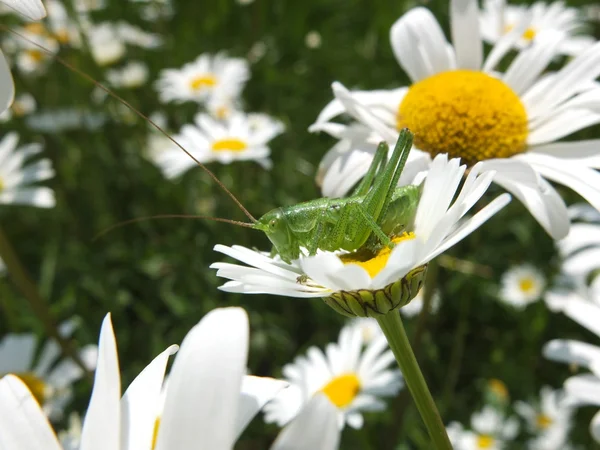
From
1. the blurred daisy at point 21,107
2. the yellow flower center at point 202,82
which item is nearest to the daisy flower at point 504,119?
the yellow flower center at point 202,82

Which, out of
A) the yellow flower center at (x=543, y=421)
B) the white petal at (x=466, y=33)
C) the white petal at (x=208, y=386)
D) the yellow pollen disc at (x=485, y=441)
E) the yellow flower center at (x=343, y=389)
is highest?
the white petal at (x=466, y=33)

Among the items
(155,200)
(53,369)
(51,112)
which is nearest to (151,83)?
(51,112)

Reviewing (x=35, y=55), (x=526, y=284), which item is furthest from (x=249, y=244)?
(x=35, y=55)

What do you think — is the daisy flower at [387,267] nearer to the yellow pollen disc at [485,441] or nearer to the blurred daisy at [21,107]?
the yellow pollen disc at [485,441]

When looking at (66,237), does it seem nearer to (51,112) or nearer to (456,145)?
(51,112)

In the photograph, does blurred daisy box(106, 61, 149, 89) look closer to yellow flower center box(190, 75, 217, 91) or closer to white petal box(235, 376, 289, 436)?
yellow flower center box(190, 75, 217, 91)

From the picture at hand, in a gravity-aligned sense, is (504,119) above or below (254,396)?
above

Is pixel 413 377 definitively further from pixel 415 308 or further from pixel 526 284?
pixel 526 284
